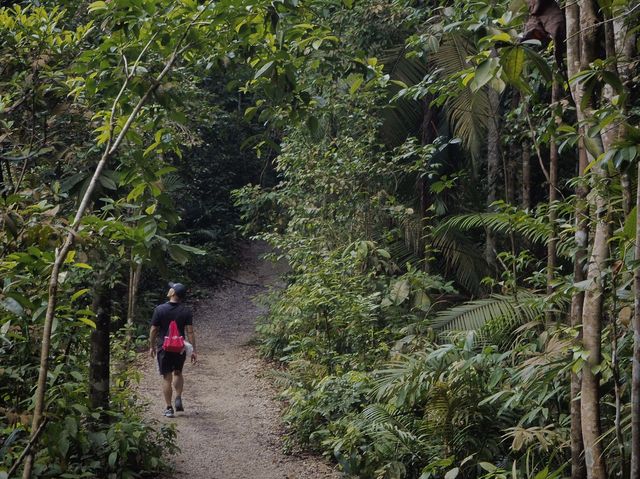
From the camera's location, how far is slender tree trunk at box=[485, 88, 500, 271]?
10820 mm

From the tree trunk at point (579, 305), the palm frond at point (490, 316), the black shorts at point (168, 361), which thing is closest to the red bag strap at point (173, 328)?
the black shorts at point (168, 361)

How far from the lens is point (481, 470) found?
18.8 feet

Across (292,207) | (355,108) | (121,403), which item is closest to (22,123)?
(121,403)

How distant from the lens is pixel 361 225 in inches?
438

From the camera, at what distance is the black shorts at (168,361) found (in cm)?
866

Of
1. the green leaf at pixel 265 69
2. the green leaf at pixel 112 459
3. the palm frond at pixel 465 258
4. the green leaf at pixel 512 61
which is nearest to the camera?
the green leaf at pixel 512 61

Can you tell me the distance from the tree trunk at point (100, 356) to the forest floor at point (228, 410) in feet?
4.51

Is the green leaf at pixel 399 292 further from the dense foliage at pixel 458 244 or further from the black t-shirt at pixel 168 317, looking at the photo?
the black t-shirt at pixel 168 317

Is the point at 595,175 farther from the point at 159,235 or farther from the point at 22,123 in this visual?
the point at 22,123

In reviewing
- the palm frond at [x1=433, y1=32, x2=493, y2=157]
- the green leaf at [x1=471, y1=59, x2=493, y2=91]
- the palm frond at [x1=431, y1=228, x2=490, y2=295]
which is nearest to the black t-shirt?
the palm frond at [x1=431, y1=228, x2=490, y2=295]

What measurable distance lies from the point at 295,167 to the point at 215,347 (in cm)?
Answer: 445

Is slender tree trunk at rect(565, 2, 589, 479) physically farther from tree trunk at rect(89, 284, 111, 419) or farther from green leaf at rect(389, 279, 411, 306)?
green leaf at rect(389, 279, 411, 306)

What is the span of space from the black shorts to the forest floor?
44cm

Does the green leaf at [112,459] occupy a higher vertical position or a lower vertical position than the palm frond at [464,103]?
lower
